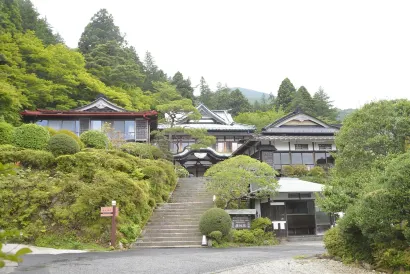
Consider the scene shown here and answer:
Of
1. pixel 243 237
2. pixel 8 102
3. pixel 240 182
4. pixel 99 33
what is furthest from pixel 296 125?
pixel 99 33

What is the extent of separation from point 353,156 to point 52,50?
95.8 ft

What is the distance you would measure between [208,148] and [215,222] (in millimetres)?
18115

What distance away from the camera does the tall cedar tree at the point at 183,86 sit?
53.1 metres

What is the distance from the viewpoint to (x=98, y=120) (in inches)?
1162

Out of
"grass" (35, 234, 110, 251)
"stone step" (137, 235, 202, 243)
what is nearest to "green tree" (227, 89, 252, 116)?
"stone step" (137, 235, 202, 243)

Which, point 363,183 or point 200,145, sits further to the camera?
point 200,145

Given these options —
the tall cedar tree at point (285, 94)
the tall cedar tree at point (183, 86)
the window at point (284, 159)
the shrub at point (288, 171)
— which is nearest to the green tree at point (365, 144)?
the shrub at point (288, 171)

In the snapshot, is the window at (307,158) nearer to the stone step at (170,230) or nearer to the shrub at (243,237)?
the shrub at (243,237)

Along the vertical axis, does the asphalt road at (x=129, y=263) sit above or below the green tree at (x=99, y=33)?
below

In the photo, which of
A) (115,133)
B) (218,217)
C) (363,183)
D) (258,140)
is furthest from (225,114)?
(363,183)

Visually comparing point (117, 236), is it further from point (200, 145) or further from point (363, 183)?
point (200, 145)

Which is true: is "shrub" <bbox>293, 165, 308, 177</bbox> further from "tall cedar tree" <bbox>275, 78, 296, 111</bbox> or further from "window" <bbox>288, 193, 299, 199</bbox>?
"tall cedar tree" <bbox>275, 78, 296, 111</bbox>

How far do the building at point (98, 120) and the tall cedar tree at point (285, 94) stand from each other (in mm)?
30411

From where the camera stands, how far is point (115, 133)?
1069 inches
